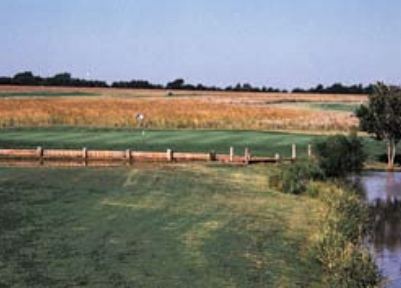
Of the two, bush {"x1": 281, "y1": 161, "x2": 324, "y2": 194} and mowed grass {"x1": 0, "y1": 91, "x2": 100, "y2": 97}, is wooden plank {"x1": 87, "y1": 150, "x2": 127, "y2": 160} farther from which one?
mowed grass {"x1": 0, "y1": 91, "x2": 100, "y2": 97}

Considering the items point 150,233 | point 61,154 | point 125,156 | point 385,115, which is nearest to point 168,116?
point 385,115

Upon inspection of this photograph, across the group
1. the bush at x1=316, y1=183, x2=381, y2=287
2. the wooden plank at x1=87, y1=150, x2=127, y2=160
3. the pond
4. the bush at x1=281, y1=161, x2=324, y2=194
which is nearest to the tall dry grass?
the wooden plank at x1=87, y1=150, x2=127, y2=160

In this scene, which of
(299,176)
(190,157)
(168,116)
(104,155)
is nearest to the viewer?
(299,176)

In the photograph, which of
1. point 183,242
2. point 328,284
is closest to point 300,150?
point 183,242

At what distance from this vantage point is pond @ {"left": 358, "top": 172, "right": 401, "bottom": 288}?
2188cm

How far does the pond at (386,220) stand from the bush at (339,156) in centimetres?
99

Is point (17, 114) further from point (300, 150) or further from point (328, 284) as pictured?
point (328, 284)

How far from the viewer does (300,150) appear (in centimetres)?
5559

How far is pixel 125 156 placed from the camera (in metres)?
49.1

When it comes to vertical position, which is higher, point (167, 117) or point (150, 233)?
point (167, 117)

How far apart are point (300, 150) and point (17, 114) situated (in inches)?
1223

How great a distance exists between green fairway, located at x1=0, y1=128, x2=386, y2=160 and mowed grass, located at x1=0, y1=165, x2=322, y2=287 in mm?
19761

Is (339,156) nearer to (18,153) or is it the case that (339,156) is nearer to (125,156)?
(125,156)

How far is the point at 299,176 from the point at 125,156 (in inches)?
546
